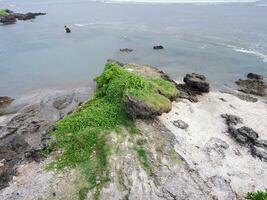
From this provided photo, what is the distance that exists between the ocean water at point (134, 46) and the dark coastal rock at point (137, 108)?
15.7m

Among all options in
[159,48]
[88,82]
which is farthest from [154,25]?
[88,82]

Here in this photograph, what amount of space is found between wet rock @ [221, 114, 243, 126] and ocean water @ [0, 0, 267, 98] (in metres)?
11.6

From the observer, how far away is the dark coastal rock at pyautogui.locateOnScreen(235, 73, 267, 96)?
120ft

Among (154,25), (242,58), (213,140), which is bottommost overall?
(154,25)

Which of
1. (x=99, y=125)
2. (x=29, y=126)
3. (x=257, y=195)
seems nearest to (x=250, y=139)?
(x=257, y=195)

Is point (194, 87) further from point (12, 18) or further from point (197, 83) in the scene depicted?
point (12, 18)

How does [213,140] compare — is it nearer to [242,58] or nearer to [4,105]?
[4,105]

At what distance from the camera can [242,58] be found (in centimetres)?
4841

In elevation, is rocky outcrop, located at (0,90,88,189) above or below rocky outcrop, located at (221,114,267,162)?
below

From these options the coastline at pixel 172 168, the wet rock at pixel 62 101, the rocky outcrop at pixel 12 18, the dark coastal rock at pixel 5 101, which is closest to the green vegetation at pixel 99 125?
the coastline at pixel 172 168

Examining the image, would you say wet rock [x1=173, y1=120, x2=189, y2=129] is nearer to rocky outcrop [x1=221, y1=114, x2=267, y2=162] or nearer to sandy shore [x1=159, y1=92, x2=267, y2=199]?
sandy shore [x1=159, y1=92, x2=267, y2=199]

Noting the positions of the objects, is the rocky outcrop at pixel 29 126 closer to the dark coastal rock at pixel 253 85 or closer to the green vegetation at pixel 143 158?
the green vegetation at pixel 143 158

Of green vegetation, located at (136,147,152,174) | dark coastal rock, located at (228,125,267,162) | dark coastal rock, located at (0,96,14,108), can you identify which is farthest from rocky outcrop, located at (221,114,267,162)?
dark coastal rock, located at (0,96,14,108)

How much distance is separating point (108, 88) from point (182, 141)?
8.64 m
